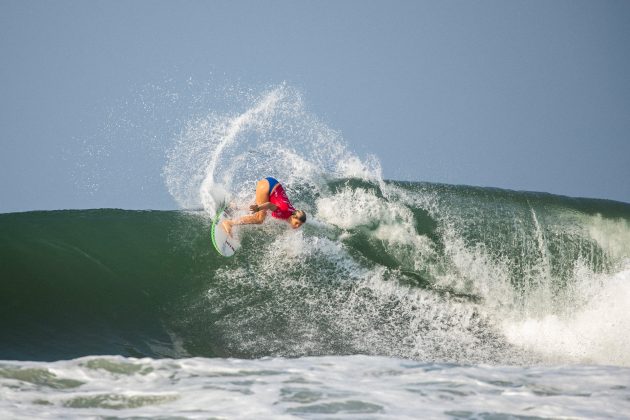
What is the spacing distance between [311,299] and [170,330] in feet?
4.53

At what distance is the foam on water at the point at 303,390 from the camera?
3.20 meters

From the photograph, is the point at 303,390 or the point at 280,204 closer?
the point at 303,390

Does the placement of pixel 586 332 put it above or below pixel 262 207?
→ below

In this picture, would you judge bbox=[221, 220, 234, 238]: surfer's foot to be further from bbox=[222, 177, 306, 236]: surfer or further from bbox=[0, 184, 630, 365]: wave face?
bbox=[0, 184, 630, 365]: wave face

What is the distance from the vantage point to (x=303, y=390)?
11.8ft

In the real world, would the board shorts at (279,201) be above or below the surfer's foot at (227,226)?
above

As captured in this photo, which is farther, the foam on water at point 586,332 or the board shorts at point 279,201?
the board shorts at point 279,201

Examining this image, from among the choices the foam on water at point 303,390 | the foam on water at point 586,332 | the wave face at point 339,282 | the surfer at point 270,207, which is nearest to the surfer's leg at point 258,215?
the surfer at point 270,207

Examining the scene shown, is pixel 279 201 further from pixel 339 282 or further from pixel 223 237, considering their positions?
pixel 339 282

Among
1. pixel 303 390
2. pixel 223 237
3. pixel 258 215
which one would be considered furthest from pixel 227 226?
pixel 303 390

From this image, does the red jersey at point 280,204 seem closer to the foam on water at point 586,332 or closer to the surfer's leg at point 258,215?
the surfer's leg at point 258,215

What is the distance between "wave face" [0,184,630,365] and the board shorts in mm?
478

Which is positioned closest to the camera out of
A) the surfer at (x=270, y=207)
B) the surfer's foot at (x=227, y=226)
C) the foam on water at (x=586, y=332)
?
the foam on water at (x=586, y=332)

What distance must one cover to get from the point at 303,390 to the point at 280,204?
3356 millimetres
